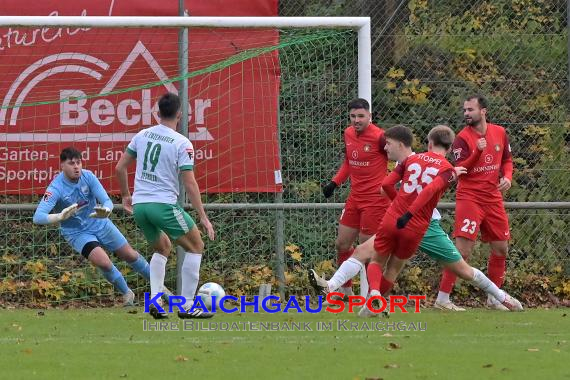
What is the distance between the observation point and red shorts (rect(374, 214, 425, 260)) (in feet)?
31.6

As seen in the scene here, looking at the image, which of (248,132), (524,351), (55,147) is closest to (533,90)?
(248,132)

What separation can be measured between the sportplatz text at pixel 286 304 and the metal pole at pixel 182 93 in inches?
26.1

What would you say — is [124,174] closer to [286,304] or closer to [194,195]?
[194,195]

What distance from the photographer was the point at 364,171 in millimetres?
11711

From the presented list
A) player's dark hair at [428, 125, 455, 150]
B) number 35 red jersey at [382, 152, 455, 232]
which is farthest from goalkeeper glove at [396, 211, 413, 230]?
player's dark hair at [428, 125, 455, 150]

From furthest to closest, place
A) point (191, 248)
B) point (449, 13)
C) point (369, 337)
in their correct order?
point (449, 13) < point (191, 248) < point (369, 337)

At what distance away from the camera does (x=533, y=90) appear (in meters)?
14.3

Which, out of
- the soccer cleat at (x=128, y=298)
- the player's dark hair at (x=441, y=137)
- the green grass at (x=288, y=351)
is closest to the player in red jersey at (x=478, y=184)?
the player's dark hair at (x=441, y=137)

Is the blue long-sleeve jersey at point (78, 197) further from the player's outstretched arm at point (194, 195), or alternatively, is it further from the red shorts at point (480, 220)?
the red shorts at point (480, 220)

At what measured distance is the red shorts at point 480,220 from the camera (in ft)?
37.6

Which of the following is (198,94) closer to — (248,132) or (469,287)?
(248,132)

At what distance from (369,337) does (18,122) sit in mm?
5653

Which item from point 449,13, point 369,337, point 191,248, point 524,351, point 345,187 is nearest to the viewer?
point 524,351

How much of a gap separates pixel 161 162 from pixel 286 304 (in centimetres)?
334
